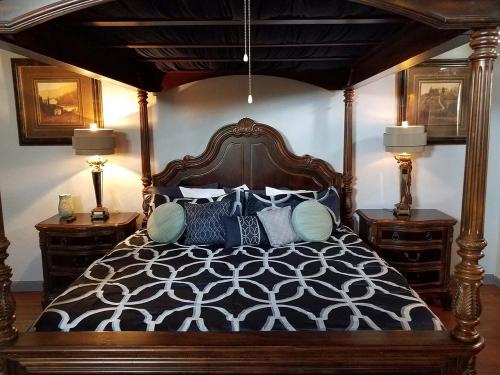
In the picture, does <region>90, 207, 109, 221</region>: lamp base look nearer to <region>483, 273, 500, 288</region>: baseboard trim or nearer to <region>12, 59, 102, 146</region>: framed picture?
<region>12, 59, 102, 146</region>: framed picture

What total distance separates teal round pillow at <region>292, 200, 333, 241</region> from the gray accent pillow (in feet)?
0.16

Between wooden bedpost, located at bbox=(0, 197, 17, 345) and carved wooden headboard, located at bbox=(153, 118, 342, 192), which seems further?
carved wooden headboard, located at bbox=(153, 118, 342, 192)

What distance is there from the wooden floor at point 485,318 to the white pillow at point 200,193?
1486mm

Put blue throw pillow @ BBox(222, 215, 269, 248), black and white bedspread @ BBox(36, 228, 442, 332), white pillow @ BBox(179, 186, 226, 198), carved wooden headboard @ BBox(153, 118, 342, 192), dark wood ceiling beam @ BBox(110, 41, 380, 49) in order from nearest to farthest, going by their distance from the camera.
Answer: black and white bedspread @ BBox(36, 228, 442, 332), dark wood ceiling beam @ BBox(110, 41, 380, 49), blue throw pillow @ BBox(222, 215, 269, 248), white pillow @ BBox(179, 186, 226, 198), carved wooden headboard @ BBox(153, 118, 342, 192)

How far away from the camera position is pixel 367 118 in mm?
3582

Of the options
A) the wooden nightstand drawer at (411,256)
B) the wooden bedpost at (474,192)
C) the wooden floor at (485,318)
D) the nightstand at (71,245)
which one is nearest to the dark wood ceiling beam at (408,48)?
the wooden bedpost at (474,192)

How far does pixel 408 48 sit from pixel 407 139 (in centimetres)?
127

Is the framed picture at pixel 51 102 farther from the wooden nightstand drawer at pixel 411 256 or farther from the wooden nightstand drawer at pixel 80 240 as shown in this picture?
the wooden nightstand drawer at pixel 411 256

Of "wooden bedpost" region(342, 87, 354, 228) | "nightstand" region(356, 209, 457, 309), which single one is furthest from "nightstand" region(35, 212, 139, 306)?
"nightstand" region(356, 209, 457, 309)

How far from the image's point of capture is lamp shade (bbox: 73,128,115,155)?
317 cm

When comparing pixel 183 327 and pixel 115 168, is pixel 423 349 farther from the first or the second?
pixel 115 168

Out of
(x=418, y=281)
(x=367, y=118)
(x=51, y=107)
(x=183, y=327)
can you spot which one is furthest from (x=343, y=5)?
(x=51, y=107)

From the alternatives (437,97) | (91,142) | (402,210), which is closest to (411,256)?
(402,210)

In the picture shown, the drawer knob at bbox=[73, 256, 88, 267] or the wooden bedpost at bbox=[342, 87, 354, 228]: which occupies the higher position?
the wooden bedpost at bbox=[342, 87, 354, 228]
